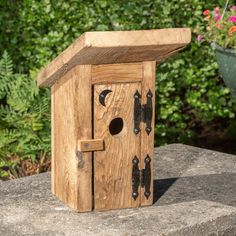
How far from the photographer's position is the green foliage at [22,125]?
632 cm

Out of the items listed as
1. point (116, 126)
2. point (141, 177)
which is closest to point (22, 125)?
point (116, 126)

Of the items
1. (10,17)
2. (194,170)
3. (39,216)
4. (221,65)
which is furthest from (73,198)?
(10,17)

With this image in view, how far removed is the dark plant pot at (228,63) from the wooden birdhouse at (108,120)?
52.8 inches

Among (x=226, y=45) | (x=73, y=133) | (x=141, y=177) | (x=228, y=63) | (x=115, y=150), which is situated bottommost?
(x=141, y=177)

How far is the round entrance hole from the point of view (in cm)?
484

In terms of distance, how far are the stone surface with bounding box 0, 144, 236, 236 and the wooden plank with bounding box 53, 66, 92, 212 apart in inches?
3.9

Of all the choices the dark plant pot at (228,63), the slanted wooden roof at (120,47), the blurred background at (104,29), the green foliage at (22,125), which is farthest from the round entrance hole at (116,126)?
the blurred background at (104,29)

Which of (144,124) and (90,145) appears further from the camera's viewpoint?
(144,124)

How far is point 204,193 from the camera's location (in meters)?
5.13

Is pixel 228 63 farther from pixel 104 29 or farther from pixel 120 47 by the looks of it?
pixel 120 47

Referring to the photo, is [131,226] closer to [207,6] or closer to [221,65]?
[221,65]

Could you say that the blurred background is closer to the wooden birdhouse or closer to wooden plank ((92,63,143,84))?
the wooden birdhouse

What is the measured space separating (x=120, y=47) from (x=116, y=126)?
0.63m

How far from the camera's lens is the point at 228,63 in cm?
598
